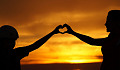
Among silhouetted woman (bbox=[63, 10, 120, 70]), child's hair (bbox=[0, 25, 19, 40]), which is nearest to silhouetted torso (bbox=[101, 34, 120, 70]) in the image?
silhouetted woman (bbox=[63, 10, 120, 70])

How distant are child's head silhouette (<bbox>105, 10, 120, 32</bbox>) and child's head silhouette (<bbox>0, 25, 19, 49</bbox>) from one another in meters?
3.95

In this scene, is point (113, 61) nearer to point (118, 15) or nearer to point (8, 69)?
point (118, 15)

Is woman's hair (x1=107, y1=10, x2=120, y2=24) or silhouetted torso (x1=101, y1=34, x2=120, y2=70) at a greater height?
woman's hair (x1=107, y1=10, x2=120, y2=24)

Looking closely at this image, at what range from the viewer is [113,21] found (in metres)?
10.7

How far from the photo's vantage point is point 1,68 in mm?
9922

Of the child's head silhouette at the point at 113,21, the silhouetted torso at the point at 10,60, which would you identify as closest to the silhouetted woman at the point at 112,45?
the child's head silhouette at the point at 113,21

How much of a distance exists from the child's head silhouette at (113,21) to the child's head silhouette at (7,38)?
13.0 ft

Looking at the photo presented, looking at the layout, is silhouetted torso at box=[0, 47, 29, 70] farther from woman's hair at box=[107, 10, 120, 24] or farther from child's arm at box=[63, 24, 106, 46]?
woman's hair at box=[107, 10, 120, 24]

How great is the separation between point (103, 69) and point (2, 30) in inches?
177

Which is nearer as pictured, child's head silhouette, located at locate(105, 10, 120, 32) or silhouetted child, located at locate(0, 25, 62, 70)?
silhouetted child, located at locate(0, 25, 62, 70)

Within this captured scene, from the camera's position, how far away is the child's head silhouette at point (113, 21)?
10.6 meters

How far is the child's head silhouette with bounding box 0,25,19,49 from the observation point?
10031mm

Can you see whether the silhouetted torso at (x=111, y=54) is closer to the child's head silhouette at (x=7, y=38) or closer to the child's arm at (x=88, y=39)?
the child's arm at (x=88, y=39)

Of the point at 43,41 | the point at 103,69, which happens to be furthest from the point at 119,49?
the point at 43,41
